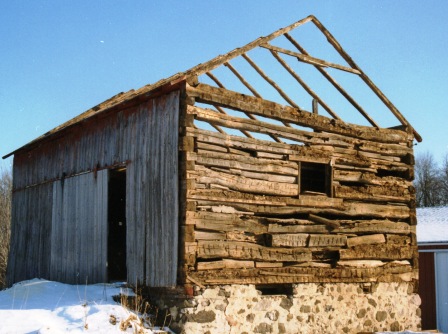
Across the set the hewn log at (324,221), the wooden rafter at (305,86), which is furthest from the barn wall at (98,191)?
the hewn log at (324,221)

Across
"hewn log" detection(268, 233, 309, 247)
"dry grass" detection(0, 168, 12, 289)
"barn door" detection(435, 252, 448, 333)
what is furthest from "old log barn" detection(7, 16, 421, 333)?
"dry grass" detection(0, 168, 12, 289)

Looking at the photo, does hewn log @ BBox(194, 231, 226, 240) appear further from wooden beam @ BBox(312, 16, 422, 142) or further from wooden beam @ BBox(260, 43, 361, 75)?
wooden beam @ BBox(312, 16, 422, 142)

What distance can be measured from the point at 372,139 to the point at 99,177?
6301 mm

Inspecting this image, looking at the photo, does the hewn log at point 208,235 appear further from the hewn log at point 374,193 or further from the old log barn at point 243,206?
the hewn log at point 374,193

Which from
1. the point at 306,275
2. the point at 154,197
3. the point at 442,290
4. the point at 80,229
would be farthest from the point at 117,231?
the point at 442,290

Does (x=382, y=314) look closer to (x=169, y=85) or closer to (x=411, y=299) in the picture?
(x=411, y=299)

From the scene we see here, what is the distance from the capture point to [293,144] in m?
12.0

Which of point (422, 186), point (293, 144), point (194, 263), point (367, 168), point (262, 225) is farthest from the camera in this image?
point (422, 186)

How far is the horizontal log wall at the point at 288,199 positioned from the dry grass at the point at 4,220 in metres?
19.1

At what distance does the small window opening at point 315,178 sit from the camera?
1259 centimetres

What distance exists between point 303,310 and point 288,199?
220 centimetres

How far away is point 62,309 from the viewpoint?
9.91m

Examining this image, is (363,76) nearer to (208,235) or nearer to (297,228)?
(297,228)

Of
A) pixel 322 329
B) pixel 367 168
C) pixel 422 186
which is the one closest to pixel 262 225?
pixel 322 329
